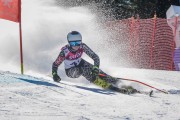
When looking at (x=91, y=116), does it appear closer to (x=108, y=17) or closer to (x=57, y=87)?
(x=57, y=87)

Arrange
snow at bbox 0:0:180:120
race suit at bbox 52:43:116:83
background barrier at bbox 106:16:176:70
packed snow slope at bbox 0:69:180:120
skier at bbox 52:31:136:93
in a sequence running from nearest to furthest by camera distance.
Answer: packed snow slope at bbox 0:69:180:120
snow at bbox 0:0:180:120
skier at bbox 52:31:136:93
race suit at bbox 52:43:116:83
background barrier at bbox 106:16:176:70

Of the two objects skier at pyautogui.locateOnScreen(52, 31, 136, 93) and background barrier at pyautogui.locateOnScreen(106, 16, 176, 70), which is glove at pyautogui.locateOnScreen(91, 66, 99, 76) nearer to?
skier at pyautogui.locateOnScreen(52, 31, 136, 93)

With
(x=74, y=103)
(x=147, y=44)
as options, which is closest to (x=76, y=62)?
(x=74, y=103)

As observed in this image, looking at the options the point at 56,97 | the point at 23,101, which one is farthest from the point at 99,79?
the point at 23,101

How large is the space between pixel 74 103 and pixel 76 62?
2642 mm

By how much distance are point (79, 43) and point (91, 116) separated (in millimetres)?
3233

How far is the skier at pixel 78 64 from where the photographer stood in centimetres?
822

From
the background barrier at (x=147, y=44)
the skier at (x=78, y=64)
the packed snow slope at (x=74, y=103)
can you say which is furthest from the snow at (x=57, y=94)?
the background barrier at (x=147, y=44)

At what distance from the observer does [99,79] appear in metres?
8.13

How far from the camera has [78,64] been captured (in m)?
8.72

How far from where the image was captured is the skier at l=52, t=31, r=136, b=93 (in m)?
8.22

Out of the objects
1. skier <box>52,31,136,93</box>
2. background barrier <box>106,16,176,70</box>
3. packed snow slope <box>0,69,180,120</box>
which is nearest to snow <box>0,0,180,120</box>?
packed snow slope <box>0,69,180,120</box>

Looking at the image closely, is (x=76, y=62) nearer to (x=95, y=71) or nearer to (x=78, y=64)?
(x=78, y=64)

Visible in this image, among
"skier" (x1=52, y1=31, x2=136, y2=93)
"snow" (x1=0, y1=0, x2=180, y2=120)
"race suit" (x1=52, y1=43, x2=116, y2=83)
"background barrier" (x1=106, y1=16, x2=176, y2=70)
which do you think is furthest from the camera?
"background barrier" (x1=106, y1=16, x2=176, y2=70)
